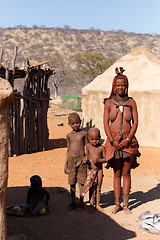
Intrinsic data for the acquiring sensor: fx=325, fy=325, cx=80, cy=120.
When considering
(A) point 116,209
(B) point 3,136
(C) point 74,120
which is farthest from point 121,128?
(B) point 3,136

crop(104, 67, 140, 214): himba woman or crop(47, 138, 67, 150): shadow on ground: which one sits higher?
crop(104, 67, 140, 214): himba woman

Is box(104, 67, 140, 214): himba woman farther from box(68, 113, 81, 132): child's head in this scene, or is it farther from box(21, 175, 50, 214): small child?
box(21, 175, 50, 214): small child

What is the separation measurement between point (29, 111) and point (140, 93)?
386 centimetres

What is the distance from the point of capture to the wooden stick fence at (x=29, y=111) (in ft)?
26.7

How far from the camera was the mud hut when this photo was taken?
403 inches

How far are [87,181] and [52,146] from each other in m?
5.77

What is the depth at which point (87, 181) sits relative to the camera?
4336 millimetres

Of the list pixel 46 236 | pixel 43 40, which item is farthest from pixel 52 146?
pixel 43 40

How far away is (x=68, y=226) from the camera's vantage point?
3871mm

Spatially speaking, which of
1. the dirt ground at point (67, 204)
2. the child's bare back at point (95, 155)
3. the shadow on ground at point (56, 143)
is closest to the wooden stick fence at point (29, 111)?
the dirt ground at point (67, 204)

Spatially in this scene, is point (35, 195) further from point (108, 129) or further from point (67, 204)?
point (108, 129)

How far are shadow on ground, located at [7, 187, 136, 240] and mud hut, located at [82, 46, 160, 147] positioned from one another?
20.1ft

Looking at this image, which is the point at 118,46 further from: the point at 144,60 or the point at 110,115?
the point at 110,115

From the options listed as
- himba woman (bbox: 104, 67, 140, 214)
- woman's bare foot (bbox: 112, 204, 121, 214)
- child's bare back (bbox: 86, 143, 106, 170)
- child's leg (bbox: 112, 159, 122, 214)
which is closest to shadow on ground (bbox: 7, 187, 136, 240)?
woman's bare foot (bbox: 112, 204, 121, 214)
